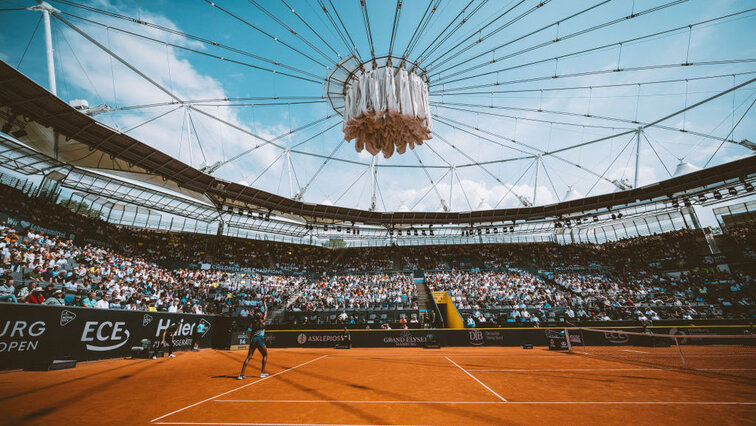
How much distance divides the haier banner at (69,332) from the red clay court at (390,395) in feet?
2.93

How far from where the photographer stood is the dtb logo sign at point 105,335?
11.5 metres

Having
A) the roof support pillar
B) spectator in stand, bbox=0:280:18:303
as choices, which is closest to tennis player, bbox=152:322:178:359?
spectator in stand, bbox=0:280:18:303

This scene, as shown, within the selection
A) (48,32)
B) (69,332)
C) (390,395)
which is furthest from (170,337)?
(48,32)

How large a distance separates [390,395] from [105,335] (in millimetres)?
12575

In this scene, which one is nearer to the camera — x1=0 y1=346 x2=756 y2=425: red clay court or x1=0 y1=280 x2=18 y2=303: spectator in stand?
x1=0 y1=346 x2=756 y2=425: red clay court

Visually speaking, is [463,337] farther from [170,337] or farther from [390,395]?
[170,337]

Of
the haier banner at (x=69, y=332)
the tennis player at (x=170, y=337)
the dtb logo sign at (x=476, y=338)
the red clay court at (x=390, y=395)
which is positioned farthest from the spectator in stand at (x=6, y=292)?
the dtb logo sign at (x=476, y=338)

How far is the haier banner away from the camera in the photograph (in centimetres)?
897

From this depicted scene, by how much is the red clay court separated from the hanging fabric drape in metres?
6.94

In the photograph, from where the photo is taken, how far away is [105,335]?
12.2m

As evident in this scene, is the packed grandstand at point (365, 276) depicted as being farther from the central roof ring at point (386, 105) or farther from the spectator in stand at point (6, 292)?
the central roof ring at point (386, 105)

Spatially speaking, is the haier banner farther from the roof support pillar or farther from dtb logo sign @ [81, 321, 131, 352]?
the roof support pillar

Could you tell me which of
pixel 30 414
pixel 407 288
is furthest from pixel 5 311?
pixel 407 288

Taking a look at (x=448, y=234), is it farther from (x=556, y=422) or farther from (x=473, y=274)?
(x=556, y=422)
